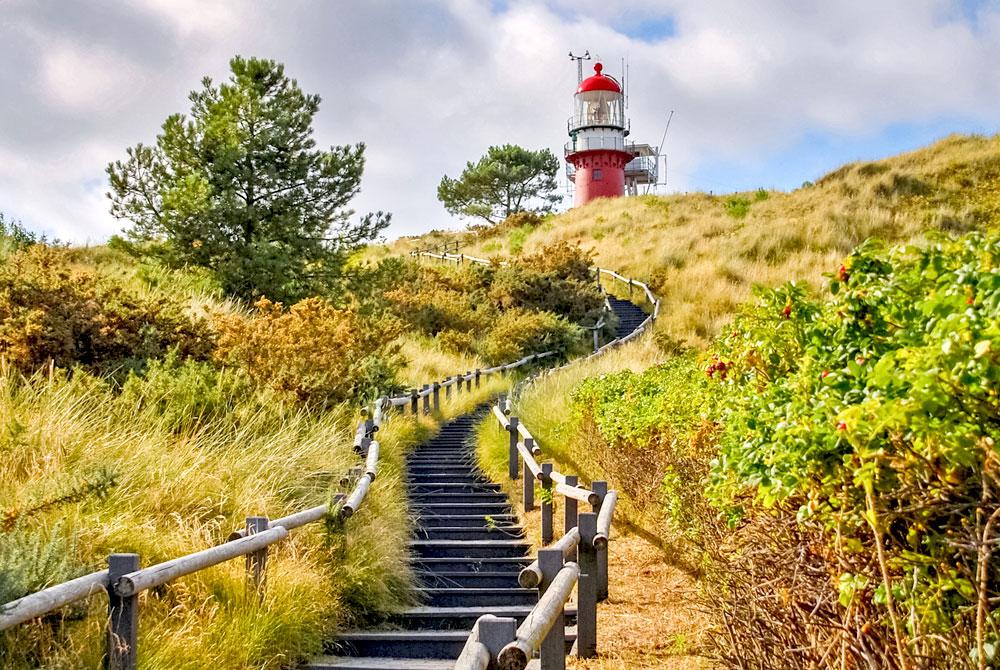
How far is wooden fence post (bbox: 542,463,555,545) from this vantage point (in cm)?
905

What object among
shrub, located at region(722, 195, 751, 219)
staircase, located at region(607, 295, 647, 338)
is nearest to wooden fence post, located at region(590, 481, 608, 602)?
staircase, located at region(607, 295, 647, 338)

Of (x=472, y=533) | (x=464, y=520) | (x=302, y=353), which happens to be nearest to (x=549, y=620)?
(x=472, y=533)

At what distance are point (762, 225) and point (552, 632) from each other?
34183 millimetres

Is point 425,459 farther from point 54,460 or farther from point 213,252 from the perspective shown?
point 213,252

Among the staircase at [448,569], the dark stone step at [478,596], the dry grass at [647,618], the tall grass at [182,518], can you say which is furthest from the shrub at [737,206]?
the dark stone step at [478,596]

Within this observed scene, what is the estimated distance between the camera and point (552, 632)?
15.2 feet

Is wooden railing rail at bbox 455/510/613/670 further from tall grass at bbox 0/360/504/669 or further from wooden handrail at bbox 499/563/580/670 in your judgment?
tall grass at bbox 0/360/504/669

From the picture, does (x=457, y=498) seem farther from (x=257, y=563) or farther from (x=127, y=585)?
(x=127, y=585)

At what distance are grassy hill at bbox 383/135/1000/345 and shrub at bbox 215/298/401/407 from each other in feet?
39.4

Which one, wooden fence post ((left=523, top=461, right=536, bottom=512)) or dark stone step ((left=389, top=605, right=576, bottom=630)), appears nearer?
dark stone step ((left=389, top=605, right=576, bottom=630))

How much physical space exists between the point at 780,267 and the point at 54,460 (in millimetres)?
27367

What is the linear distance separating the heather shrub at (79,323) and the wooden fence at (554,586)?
4.98m

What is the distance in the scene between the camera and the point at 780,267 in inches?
1200

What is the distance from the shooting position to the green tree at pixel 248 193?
65.2 feet
